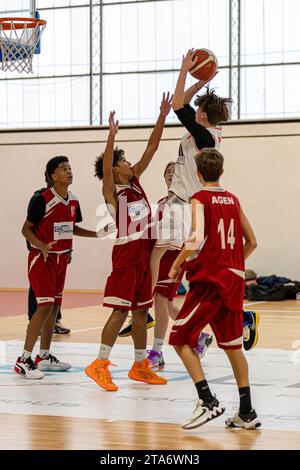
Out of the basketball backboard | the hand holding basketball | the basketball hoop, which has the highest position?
the basketball backboard

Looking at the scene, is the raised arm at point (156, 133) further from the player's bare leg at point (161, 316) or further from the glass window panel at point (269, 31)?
the glass window panel at point (269, 31)

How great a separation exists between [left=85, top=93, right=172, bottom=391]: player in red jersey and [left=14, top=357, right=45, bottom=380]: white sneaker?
1.81 feet

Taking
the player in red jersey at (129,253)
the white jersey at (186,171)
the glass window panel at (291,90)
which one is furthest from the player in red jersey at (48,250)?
the glass window panel at (291,90)

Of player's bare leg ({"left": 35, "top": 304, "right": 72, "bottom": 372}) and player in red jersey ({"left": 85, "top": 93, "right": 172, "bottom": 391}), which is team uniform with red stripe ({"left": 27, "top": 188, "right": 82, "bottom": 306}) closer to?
player's bare leg ({"left": 35, "top": 304, "right": 72, "bottom": 372})

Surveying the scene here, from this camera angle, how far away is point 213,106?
6.42 m

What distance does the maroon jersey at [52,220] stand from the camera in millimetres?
7312

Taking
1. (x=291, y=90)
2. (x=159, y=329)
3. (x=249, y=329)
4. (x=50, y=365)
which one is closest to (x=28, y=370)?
(x=50, y=365)

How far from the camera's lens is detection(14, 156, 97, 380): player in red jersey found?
7180 millimetres

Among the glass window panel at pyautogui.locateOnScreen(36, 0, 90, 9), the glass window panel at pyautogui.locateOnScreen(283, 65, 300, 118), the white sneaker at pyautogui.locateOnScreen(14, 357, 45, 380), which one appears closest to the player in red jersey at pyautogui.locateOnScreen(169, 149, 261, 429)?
the white sneaker at pyautogui.locateOnScreen(14, 357, 45, 380)

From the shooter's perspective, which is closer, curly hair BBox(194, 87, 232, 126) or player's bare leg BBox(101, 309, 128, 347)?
curly hair BBox(194, 87, 232, 126)

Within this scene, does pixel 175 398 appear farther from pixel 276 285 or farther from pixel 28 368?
pixel 276 285

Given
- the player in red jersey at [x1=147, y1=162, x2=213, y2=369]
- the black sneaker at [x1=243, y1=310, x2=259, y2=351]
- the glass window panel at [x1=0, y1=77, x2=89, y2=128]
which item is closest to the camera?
the black sneaker at [x1=243, y1=310, x2=259, y2=351]

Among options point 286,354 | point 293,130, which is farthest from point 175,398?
point 293,130

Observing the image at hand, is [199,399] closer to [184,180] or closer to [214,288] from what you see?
[214,288]
